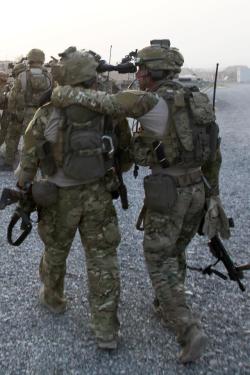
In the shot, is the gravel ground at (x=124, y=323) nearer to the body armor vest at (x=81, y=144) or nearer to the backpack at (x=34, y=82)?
the body armor vest at (x=81, y=144)

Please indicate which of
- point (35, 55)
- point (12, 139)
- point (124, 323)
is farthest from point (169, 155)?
point (12, 139)

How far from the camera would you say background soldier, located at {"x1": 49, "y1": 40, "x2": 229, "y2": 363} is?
3.69 m

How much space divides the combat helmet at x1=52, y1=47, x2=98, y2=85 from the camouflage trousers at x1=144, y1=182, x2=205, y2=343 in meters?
1.00

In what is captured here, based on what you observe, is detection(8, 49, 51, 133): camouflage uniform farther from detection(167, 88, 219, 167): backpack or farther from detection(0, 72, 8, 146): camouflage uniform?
detection(167, 88, 219, 167): backpack

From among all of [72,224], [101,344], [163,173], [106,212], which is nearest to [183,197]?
[163,173]

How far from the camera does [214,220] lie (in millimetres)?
4105

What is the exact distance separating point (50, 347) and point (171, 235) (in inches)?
45.0

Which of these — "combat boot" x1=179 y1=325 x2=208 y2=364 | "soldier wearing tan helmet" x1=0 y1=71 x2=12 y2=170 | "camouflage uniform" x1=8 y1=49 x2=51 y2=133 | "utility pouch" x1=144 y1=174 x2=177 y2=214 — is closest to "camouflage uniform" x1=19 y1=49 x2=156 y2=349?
"utility pouch" x1=144 y1=174 x2=177 y2=214

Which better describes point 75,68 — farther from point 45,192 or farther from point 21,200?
point 21,200

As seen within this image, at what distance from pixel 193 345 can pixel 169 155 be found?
1.25 metres

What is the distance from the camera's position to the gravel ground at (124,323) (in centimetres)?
372

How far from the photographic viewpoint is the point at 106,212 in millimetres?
4043

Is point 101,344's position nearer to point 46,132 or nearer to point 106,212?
point 106,212

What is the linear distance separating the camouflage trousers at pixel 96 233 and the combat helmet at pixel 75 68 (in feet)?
2.43
